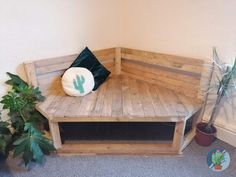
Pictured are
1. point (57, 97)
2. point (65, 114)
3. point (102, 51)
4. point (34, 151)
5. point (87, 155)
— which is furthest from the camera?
point (102, 51)

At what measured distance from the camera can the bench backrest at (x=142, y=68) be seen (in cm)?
170

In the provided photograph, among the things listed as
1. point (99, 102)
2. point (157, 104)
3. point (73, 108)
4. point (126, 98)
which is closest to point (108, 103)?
point (99, 102)

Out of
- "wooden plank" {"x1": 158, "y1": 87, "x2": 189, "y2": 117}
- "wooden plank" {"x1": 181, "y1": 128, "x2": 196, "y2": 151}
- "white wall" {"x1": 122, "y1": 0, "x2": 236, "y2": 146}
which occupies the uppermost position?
"white wall" {"x1": 122, "y1": 0, "x2": 236, "y2": 146}

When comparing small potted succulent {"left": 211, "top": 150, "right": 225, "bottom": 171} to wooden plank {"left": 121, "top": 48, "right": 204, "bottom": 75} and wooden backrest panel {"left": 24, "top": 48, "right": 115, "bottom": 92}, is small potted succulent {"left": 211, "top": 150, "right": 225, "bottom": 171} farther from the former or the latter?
wooden backrest panel {"left": 24, "top": 48, "right": 115, "bottom": 92}

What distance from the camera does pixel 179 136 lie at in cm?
153

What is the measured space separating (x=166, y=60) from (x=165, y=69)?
0.42ft

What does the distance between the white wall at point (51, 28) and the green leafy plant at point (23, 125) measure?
0.18 m

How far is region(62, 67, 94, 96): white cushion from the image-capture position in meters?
1.69

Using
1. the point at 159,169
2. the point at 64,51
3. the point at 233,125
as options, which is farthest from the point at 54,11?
the point at 233,125

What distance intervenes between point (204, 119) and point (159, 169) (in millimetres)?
699

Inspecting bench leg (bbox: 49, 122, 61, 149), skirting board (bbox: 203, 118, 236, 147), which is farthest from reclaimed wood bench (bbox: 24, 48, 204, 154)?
skirting board (bbox: 203, 118, 236, 147)

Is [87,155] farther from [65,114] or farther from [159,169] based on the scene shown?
[159,169]

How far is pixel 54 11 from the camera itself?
167 cm

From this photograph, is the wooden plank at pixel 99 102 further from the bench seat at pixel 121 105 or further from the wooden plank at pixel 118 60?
the wooden plank at pixel 118 60
